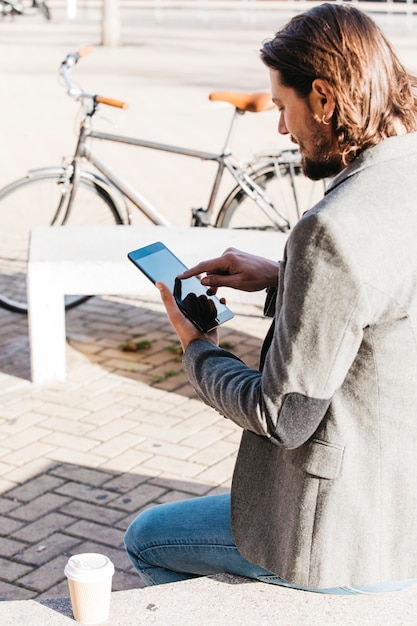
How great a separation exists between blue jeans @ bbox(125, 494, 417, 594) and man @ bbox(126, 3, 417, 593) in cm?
12

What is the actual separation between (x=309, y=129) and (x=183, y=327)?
1.72 ft

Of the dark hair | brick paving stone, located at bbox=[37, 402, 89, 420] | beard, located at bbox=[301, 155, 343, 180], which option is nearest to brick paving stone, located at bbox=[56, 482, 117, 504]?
brick paving stone, located at bbox=[37, 402, 89, 420]

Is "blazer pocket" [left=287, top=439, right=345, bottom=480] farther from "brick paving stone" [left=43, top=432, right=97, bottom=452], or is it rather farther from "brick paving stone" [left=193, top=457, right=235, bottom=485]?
"brick paving stone" [left=43, top=432, right=97, bottom=452]

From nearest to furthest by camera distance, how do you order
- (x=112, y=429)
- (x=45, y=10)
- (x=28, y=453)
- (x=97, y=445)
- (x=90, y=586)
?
(x=90, y=586)
(x=28, y=453)
(x=97, y=445)
(x=112, y=429)
(x=45, y=10)

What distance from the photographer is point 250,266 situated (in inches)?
93.9

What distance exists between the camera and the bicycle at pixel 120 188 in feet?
20.0

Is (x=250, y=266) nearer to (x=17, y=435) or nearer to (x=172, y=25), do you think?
(x=17, y=435)

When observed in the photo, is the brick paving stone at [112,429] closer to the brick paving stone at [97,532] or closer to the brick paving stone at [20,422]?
the brick paving stone at [20,422]

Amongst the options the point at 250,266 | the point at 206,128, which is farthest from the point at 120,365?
the point at 206,128

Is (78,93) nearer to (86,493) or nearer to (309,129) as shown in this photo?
(86,493)

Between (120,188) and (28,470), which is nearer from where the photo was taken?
(28,470)

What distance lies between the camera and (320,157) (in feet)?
6.32

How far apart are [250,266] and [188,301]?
0.73 feet

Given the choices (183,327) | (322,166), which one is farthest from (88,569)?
(322,166)
